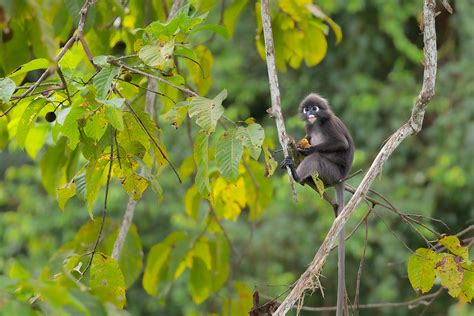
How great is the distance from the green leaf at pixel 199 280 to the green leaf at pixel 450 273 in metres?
1.63

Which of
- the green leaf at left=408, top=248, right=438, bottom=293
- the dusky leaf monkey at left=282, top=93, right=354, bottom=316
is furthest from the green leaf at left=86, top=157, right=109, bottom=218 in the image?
the dusky leaf monkey at left=282, top=93, right=354, bottom=316

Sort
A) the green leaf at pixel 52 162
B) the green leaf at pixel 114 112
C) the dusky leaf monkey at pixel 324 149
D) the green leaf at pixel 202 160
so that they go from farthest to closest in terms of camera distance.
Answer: the green leaf at pixel 52 162, the dusky leaf monkey at pixel 324 149, the green leaf at pixel 202 160, the green leaf at pixel 114 112

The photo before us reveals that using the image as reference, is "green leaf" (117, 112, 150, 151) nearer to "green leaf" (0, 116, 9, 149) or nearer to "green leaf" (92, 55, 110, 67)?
"green leaf" (92, 55, 110, 67)

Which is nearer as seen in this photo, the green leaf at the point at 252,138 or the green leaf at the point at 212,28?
the green leaf at the point at 252,138

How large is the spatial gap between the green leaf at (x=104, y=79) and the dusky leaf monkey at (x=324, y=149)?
1472 mm

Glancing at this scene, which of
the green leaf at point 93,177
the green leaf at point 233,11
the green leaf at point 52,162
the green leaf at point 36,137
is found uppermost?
the green leaf at point 93,177

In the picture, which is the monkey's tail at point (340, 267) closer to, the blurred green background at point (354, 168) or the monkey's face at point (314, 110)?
the monkey's face at point (314, 110)

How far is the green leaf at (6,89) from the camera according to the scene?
255 cm

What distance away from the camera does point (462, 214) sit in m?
9.49

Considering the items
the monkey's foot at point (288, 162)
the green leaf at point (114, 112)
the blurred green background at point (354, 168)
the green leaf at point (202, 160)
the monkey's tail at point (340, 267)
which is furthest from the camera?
the blurred green background at point (354, 168)

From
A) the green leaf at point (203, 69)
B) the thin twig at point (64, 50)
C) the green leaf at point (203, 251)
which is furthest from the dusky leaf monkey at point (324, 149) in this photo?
the thin twig at point (64, 50)

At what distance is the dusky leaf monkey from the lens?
166 inches

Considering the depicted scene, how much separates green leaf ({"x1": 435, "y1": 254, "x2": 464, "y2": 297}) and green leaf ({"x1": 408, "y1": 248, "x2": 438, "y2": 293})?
43 mm

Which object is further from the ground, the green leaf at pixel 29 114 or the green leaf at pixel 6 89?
the green leaf at pixel 6 89
